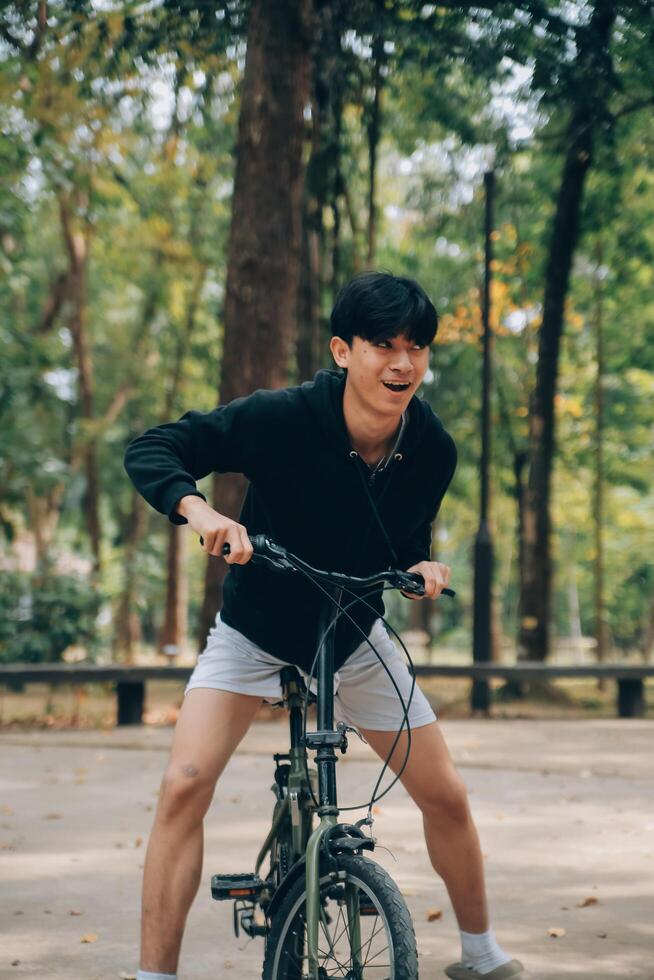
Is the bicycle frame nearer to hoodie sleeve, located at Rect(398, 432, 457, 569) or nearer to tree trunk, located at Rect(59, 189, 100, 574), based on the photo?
hoodie sleeve, located at Rect(398, 432, 457, 569)

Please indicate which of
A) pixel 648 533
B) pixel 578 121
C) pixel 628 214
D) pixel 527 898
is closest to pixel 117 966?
pixel 527 898

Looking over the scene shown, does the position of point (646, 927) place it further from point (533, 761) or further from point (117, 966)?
point (533, 761)

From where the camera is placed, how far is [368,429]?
3.53 meters

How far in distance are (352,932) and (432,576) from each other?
0.92 metres

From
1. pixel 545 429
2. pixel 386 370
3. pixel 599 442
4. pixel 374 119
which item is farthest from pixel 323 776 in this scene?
pixel 599 442

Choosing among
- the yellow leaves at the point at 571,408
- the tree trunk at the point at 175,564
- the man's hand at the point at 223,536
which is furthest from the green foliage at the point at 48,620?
the man's hand at the point at 223,536

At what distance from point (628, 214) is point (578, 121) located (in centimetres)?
Result: 535

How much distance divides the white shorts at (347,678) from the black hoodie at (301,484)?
48mm

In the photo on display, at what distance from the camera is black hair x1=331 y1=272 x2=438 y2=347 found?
10.9 ft

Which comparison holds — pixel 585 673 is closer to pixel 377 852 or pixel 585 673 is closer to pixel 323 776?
pixel 377 852

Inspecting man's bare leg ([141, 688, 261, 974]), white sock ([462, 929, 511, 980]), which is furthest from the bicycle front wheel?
white sock ([462, 929, 511, 980])

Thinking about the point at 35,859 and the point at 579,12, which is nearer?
the point at 35,859

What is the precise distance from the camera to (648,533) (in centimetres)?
3756

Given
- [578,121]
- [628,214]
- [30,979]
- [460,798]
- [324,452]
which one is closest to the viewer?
[324,452]
